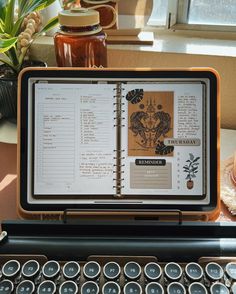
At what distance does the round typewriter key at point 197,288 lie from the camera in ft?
1.75

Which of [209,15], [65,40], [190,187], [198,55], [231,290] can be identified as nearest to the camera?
[231,290]

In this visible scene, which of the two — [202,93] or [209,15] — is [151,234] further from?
[209,15]

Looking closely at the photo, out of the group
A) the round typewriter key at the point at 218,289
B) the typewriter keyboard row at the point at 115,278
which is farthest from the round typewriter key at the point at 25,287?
the round typewriter key at the point at 218,289

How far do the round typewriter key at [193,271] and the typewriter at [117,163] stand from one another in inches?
1.5

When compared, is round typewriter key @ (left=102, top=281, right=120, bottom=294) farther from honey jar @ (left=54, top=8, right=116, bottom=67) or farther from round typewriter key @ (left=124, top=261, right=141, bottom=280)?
honey jar @ (left=54, top=8, right=116, bottom=67)

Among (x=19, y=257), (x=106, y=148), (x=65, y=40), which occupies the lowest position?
(x=19, y=257)

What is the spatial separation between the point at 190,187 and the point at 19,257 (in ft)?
0.90

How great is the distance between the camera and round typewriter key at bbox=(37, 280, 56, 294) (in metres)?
0.54

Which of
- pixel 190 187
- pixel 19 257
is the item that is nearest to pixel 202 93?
pixel 190 187

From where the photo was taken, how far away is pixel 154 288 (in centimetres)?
54

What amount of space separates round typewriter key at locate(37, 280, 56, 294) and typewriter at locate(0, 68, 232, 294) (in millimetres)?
65

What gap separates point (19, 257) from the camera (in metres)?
0.61

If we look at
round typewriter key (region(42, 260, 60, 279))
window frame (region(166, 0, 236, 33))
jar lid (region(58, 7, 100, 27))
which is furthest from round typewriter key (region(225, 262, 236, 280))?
window frame (region(166, 0, 236, 33))

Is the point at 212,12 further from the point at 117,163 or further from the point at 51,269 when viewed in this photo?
the point at 51,269
